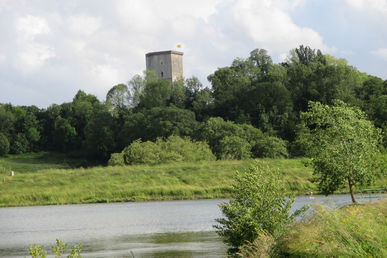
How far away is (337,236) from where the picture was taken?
12.7 m

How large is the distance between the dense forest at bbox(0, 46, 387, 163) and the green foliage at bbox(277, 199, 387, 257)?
63145 mm

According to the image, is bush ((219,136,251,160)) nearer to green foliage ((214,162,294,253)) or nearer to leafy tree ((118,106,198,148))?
leafy tree ((118,106,198,148))

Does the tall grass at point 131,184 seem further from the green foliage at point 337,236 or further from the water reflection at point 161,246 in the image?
the green foliage at point 337,236

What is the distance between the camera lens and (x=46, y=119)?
125750 mm

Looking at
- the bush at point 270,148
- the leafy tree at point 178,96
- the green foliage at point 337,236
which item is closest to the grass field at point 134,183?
the bush at point 270,148

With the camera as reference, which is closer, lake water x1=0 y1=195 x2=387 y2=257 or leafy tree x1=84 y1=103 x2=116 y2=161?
lake water x1=0 y1=195 x2=387 y2=257

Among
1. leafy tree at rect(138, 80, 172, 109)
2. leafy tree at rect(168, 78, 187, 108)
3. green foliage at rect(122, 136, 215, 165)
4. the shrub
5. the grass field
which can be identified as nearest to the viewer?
the grass field

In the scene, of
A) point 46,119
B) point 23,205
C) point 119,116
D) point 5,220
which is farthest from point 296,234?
point 46,119

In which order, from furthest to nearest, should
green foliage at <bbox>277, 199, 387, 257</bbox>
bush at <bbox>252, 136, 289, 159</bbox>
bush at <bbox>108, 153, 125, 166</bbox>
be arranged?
bush at <bbox>252, 136, 289, 159</bbox> → bush at <bbox>108, 153, 125, 166</bbox> → green foliage at <bbox>277, 199, 387, 257</bbox>

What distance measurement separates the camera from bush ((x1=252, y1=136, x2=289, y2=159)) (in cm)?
8200

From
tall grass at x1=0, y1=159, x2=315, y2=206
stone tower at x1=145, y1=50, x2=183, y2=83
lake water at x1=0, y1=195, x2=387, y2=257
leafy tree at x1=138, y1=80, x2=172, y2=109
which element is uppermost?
stone tower at x1=145, y1=50, x2=183, y2=83

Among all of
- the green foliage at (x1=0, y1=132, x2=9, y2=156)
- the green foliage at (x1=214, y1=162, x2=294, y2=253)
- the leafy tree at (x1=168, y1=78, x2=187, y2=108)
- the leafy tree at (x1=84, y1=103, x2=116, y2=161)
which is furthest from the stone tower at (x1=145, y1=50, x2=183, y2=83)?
the green foliage at (x1=214, y1=162, x2=294, y2=253)

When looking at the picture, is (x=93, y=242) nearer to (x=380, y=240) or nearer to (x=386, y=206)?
→ (x=386, y=206)

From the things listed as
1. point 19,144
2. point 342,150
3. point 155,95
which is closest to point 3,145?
point 19,144
